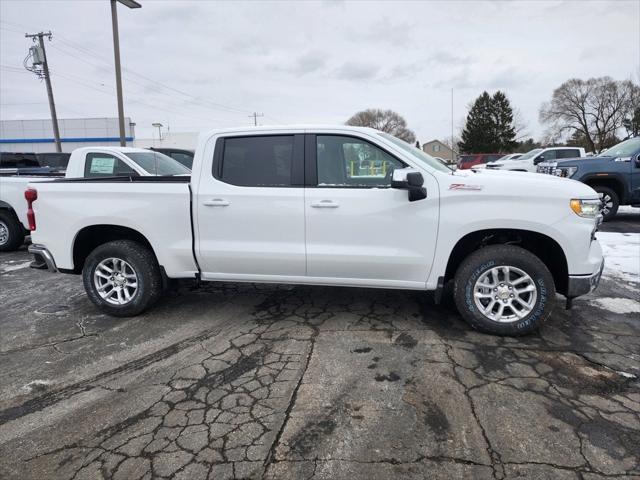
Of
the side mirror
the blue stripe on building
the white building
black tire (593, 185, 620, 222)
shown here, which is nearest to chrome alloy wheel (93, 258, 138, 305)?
the side mirror

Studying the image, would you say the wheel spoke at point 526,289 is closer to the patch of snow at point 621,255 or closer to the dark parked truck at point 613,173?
the patch of snow at point 621,255

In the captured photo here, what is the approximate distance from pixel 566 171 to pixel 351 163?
7.71 m

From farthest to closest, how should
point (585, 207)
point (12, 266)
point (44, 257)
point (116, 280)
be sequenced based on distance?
point (12, 266)
point (44, 257)
point (116, 280)
point (585, 207)

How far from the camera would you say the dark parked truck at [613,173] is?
929 centimetres

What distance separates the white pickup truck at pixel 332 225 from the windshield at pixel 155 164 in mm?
3249

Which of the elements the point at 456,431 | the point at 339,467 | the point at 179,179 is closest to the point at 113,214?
the point at 179,179

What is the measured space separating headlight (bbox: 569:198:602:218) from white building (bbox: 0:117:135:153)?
147 ft

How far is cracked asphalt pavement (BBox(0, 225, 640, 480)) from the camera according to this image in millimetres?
2412

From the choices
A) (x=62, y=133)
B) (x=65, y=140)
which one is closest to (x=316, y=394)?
(x=65, y=140)

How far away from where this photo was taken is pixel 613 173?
9.37 metres

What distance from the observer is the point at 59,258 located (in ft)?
15.5

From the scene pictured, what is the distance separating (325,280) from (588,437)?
2.39 metres

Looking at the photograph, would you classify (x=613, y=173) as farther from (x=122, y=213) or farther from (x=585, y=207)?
(x=122, y=213)

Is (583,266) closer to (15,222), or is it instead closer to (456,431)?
(456,431)
